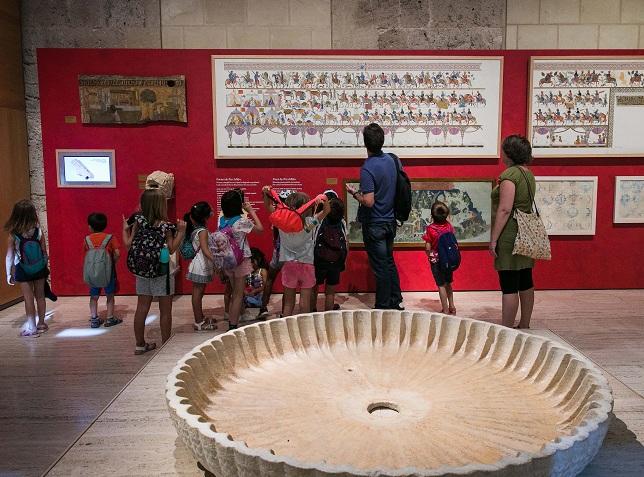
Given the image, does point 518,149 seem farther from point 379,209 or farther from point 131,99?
point 131,99

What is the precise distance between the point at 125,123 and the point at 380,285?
3514 mm

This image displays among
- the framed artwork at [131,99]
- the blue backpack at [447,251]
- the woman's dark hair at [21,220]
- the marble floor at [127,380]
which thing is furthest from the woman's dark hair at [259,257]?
the woman's dark hair at [21,220]

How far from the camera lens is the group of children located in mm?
4492

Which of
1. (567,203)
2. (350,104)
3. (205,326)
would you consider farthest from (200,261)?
(567,203)

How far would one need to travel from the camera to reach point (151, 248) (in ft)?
14.5

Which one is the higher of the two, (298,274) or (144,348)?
(298,274)

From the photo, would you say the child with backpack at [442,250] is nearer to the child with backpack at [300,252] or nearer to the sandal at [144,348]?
the child with backpack at [300,252]

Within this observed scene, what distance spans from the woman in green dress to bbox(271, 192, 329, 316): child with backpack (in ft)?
4.95

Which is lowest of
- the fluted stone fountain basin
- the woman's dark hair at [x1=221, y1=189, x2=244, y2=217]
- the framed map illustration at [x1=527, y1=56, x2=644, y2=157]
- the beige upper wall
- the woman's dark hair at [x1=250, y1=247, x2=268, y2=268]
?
the woman's dark hair at [x1=250, y1=247, x2=268, y2=268]

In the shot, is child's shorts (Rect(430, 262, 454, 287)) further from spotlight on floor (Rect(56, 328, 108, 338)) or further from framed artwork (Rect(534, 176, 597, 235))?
spotlight on floor (Rect(56, 328, 108, 338))

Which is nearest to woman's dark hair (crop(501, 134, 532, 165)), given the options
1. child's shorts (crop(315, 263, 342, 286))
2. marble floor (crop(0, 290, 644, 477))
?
marble floor (crop(0, 290, 644, 477))

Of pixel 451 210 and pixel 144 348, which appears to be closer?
pixel 144 348

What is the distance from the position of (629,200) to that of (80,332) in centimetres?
627

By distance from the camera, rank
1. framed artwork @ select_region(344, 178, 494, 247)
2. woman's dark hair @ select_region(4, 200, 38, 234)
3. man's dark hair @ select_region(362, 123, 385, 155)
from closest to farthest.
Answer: man's dark hair @ select_region(362, 123, 385, 155), woman's dark hair @ select_region(4, 200, 38, 234), framed artwork @ select_region(344, 178, 494, 247)
